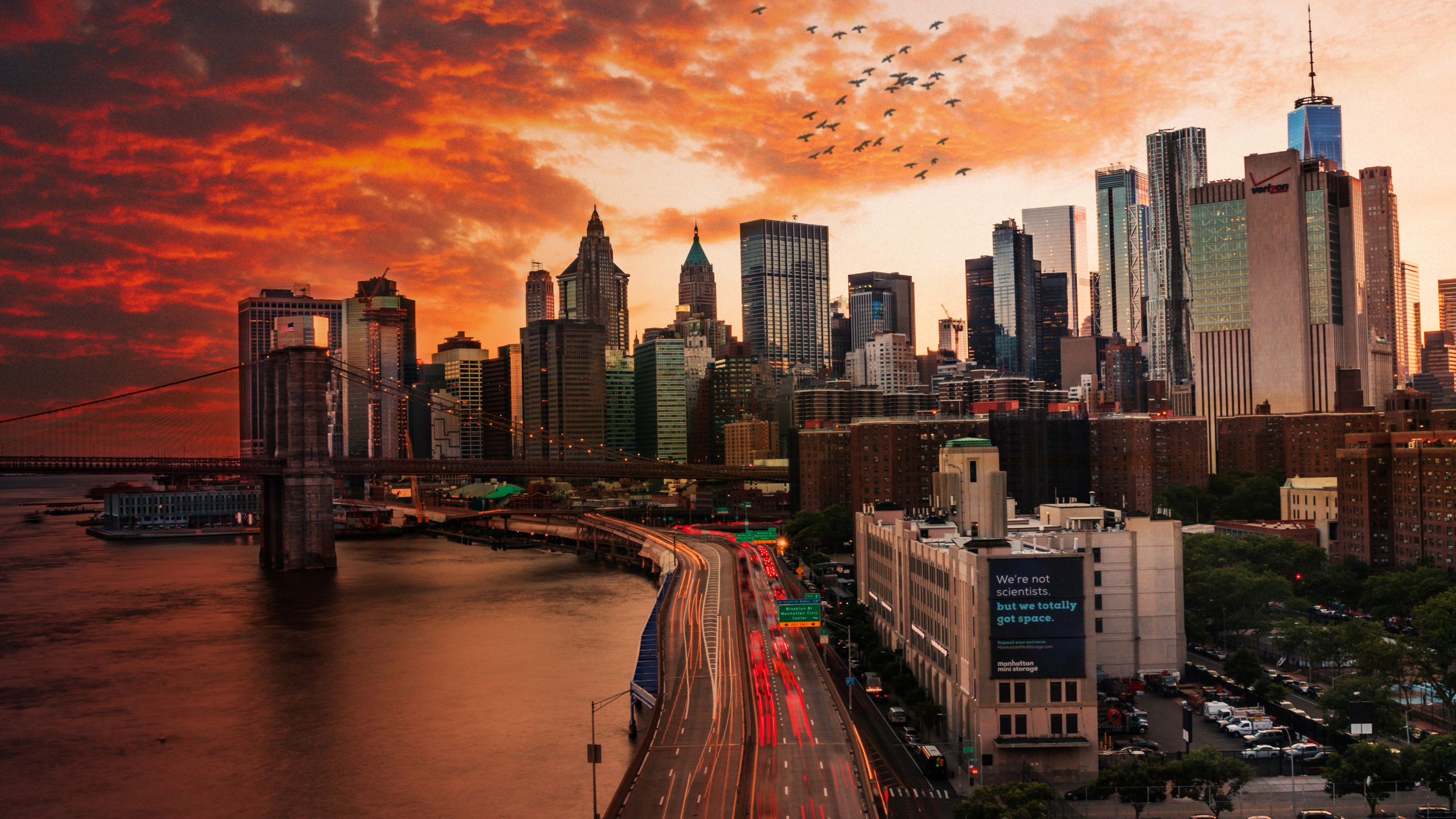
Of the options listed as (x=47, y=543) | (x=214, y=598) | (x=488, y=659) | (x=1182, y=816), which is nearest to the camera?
(x=1182, y=816)

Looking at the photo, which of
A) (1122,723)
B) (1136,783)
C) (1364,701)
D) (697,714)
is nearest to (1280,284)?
(1364,701)

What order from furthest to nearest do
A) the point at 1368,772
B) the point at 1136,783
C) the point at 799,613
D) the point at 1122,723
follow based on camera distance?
the point at 799,613, the point at 1122,723, the point at 1136,783, the point at 1368,772

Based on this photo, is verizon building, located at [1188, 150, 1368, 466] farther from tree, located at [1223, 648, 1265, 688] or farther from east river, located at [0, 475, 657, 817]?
tree, located at [1223, 648, 1265, 688]

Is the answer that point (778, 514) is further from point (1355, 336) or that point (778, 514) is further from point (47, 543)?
point (47, 543)

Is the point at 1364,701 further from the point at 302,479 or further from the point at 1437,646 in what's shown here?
the point at 302,479

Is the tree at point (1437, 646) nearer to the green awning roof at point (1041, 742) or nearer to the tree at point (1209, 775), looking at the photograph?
the tree at point (1209, 775)

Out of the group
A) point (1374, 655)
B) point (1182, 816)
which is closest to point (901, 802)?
point (1182, 816)

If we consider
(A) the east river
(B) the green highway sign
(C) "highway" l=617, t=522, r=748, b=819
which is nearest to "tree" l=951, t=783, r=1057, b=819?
(C) "highway" l=617, t=522, r=748, b=819

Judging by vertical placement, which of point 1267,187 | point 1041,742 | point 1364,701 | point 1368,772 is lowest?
point 1041,742
